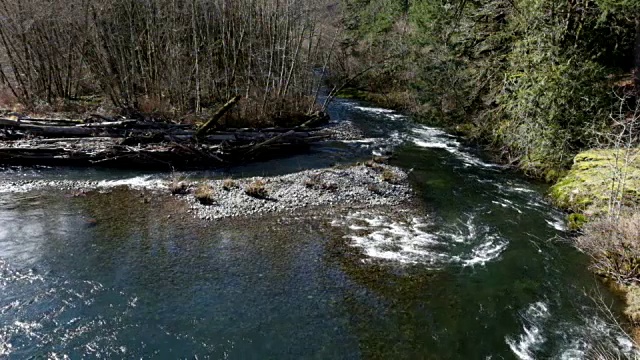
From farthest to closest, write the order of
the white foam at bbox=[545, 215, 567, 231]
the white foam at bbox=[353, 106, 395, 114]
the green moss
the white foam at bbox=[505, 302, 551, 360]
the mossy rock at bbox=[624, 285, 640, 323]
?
the white foam at bbox=[353, 106, 395, 114], the white foam at bbox=[545, 215, 567, 231], the green moss, the mossy rock at bbox=[624, 285, 640, 323], the white foam at bbox=[505, 302, 551, 360]

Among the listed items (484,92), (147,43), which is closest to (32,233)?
(147,43)

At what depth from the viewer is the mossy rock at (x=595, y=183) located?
12.7 metres

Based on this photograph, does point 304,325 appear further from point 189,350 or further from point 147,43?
point 147,43

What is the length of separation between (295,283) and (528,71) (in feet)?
47.5

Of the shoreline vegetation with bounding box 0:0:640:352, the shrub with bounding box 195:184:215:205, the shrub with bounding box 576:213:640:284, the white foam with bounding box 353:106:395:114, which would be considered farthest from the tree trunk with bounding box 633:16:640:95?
the shrub with bounding box 195:184:215:205

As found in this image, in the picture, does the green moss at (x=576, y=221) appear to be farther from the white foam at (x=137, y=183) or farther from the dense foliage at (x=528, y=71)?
the white foam at (x=137, y=183)

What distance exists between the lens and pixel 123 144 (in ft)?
59.8

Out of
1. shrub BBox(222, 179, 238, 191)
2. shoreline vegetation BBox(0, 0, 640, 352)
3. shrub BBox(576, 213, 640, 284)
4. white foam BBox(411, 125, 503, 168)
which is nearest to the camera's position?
shrub BBox(576, 213, 640, 284)

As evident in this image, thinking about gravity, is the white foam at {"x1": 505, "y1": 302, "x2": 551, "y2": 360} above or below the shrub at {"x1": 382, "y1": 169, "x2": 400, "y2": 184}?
below

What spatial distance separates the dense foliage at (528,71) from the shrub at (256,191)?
11.0 meters

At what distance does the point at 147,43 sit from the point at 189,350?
2021cm

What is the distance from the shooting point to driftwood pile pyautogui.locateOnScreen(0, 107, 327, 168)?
17750 mm

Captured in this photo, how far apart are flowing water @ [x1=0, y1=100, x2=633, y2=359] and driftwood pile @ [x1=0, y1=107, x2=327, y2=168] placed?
7.54 ft

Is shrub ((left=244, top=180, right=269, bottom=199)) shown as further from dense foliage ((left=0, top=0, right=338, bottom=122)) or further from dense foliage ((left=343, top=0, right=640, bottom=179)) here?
dense foliage ((left=343, top=0, right=640, bottom=179))
